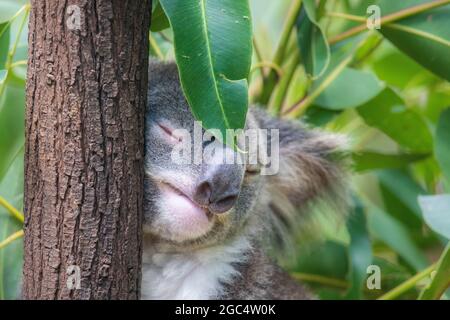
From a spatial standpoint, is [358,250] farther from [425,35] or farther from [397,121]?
[425,35]

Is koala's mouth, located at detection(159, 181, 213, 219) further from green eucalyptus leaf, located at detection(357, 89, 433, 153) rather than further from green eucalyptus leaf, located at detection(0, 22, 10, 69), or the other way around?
green eucalyptus leaf, located at detection(357, 89, 433, 153)

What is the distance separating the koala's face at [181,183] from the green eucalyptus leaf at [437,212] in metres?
0.52

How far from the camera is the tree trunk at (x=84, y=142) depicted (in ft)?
5.76

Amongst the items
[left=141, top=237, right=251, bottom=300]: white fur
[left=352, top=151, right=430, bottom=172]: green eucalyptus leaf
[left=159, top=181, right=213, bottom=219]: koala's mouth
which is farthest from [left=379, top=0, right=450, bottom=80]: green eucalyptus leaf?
[left=159, top=181, right=213, bottom=219]: koala's mouth

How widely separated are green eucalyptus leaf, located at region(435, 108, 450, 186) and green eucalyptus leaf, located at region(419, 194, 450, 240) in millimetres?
317

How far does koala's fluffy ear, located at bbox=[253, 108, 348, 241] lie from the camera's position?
2.81 m

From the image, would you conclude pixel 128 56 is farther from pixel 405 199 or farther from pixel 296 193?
pixel 405 199

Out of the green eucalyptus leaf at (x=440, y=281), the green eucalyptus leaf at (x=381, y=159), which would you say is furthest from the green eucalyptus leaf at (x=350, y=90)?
the green eucalyptus leaf at (x=440, y=281)

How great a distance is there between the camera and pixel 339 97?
282 cm

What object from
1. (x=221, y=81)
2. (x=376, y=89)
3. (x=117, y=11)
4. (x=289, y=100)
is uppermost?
(x=289, y=100)

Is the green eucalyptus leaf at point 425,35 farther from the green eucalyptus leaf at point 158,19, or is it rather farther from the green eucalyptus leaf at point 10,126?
the green eucalyptus leaf at point 10,126

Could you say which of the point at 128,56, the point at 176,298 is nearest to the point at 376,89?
the point at 176,298

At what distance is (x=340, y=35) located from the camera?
282 centimetres

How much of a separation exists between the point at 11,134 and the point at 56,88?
0.70m
